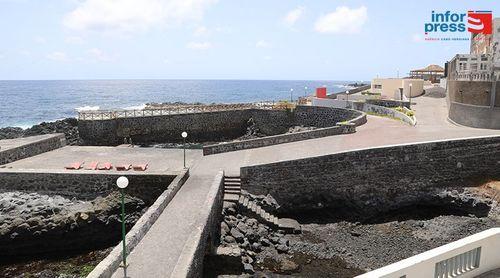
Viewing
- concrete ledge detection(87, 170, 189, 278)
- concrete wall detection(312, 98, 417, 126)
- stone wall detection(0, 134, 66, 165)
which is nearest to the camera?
concrete ledge detection(87, 170, 189, 278)

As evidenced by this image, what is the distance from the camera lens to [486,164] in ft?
70.3

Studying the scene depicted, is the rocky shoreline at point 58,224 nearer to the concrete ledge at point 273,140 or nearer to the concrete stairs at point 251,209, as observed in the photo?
the concrete stairs at point 251,209

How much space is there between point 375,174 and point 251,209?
22.5ft

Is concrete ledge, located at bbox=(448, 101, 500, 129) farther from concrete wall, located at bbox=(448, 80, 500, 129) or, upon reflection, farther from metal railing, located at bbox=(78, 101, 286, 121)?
metal railing, located at bbox=(78, 101, 286, 121)

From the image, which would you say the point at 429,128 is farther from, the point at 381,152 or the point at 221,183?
the point at 221,183

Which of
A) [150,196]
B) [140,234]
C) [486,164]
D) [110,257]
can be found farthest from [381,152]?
[110,257]

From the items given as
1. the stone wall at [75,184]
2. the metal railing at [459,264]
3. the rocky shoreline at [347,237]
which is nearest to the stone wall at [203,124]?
the stone wall at [75,184]

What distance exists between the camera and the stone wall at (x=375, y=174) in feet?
61.5

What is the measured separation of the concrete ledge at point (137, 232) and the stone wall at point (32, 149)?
10.1 m

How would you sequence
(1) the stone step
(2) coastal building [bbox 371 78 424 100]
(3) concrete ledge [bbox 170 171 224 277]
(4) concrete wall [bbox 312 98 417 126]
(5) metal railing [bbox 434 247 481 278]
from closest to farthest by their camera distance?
(5) metal railing [bbox 434 247 481 278]
(3) concrete ledge [bbox 170 171 224 277]
(1) the stone step
(4) concrete wall [bbox 312 98 417 126]
(2) coastal building [bbox 371 78 424 100]

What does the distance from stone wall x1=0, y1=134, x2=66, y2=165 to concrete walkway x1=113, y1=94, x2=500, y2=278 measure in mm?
9577

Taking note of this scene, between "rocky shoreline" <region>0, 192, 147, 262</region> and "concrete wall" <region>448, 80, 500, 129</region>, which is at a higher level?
"concrete wall" <region>448, 80, 500, 129</region>

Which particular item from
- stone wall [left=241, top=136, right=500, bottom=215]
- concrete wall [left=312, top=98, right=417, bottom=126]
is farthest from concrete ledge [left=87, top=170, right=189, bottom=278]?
concrete wall [left=312, top=98, right=417, bottom=126]

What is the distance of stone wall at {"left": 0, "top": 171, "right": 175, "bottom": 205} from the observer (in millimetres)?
17906
